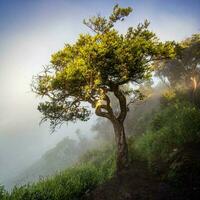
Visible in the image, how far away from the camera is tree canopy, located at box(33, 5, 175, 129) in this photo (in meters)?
12.4

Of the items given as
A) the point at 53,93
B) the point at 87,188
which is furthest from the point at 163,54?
the point at 87,188

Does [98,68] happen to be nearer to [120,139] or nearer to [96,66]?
[96,66]

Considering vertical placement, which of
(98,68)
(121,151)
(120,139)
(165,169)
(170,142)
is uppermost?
(98,68)

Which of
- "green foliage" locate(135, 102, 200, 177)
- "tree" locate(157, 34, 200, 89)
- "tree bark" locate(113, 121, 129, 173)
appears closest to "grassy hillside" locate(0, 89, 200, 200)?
"green foliage" locate(135, 102, 200, 177)

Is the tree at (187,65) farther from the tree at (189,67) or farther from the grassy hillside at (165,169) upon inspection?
the grassy hillside at (165,169)

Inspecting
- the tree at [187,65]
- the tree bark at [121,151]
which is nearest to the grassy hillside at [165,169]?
the tree bark at [121,151]

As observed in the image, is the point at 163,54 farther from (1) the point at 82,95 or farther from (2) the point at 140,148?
(2) the point at 140,148

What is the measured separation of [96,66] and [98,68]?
18cm

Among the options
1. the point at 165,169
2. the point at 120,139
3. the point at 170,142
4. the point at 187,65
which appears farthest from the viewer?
the point at 187,65

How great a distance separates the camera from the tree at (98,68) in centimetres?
1241

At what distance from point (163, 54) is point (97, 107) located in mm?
6232

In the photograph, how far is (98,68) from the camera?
12.6m

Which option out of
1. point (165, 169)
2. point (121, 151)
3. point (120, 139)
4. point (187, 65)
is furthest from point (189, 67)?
point (165, 169)

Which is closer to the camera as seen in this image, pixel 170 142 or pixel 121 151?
pixel 170 142
